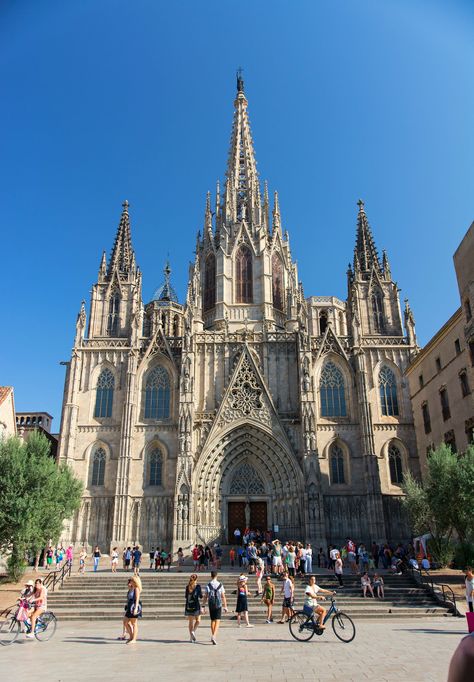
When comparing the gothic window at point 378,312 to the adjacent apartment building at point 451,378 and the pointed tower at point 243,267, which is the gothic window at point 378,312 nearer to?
the adjacent apartment building at point 451,378

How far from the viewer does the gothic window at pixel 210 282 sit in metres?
47.0

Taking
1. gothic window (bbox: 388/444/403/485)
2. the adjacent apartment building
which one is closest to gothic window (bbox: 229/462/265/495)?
gothic window (bbox: 388/444/403/485)

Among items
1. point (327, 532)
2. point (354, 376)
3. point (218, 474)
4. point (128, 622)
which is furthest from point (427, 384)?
point (128, 622)

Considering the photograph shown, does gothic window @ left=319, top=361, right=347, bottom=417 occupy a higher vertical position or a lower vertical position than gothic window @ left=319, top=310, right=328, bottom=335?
lower

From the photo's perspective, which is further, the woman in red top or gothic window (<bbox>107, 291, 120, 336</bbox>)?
gothic window (<bbox>107, 291, 120, 336</bbox>)

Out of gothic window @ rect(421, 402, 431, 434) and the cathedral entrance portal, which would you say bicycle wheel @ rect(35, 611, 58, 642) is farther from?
gothic window @ rect(421, 402, 431, 434)

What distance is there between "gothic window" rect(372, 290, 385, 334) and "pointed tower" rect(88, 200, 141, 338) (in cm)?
1976

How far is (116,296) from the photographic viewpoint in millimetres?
45125

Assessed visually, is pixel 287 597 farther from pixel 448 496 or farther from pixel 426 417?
pixel 426 417

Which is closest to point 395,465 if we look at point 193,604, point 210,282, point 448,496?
point 448,496

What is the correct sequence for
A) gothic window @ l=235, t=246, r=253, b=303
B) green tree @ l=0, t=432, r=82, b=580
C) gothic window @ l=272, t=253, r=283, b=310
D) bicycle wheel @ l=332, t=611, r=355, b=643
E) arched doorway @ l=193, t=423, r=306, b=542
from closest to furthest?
bicycle wheel @ l=332, t=611, r=355, b=643, green tree @ l=0, t=432, r=82, b=580, arched doorway @ l=193, t=423, r=306, b=542, gothic window @ l=235, t=246, r=253, b=303, gothic window @ l=272, t=253, r=283, b=310

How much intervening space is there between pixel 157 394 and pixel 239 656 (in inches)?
1154

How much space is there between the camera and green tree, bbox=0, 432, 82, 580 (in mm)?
24422

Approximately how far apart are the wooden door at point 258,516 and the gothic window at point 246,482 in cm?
82
